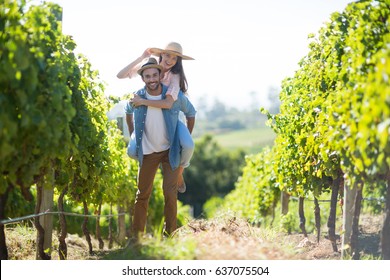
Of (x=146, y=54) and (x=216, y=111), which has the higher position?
(x=216, y=111)

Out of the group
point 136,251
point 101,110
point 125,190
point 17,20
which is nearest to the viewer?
point 17,20

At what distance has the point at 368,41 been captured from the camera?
193 inches

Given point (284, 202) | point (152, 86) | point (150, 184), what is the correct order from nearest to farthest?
point (152, 86)
point (150, 184)
point (284, 202)

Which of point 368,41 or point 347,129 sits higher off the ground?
point 368,41

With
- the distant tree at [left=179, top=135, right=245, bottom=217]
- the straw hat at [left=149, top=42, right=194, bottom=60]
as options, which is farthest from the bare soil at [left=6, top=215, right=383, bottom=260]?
the distant tree at [left=179, top=135, right=245, bottom=217]

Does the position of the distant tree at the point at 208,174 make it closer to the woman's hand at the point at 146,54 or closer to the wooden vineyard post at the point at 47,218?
the woman's hand at the point at 146,54

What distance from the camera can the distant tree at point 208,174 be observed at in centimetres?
4453

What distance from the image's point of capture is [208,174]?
46.0m

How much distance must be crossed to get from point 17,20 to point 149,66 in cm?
183

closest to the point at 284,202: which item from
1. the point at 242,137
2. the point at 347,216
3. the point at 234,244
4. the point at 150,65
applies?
the point at 347,216

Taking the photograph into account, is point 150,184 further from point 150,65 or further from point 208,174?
point 208,174

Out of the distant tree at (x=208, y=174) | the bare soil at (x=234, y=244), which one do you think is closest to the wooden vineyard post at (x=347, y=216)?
the bare soil at (x=234, y=244)
